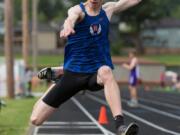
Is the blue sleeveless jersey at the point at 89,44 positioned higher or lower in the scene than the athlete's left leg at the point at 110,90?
higher

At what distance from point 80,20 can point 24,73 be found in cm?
2947

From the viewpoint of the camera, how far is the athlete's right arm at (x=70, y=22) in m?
8.42

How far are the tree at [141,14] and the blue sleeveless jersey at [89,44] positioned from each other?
96418 mm

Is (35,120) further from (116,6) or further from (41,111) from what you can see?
(116,6)

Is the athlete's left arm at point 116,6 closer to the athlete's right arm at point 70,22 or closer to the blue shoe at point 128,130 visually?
the athlete's right arm at point 70,22

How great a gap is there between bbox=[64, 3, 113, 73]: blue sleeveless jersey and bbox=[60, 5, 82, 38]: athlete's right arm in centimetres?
15

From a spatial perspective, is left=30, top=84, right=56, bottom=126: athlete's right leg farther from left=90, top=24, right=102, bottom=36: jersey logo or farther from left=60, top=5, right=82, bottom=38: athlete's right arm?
left=60, top=5, right=82, bottom=38: athlete's right arm

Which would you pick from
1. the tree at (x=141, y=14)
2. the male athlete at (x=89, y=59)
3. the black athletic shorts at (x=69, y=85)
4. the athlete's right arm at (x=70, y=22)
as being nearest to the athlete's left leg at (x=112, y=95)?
the male athlete at (x=89, y=59)

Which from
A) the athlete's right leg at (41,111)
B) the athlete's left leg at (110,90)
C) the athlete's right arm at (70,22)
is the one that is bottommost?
the athlete's right leg at (41,111)

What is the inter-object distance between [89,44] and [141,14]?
→ 332 ft

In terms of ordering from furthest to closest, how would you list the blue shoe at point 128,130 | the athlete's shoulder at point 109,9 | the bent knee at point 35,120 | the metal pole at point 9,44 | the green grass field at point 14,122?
the metal pole at point 9,44, the green grass field at point 14,122, the bent knee at point 35,120, the athlete's shoulder at point 109,9, the blue shoe at point 128,130

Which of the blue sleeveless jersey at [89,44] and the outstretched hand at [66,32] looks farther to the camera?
the blue sleeveless jersey at [89,44]

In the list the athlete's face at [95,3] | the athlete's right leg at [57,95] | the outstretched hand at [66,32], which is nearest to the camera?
the outstretched hand at [66,32]

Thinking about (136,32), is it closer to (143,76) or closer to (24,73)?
(143,76)
